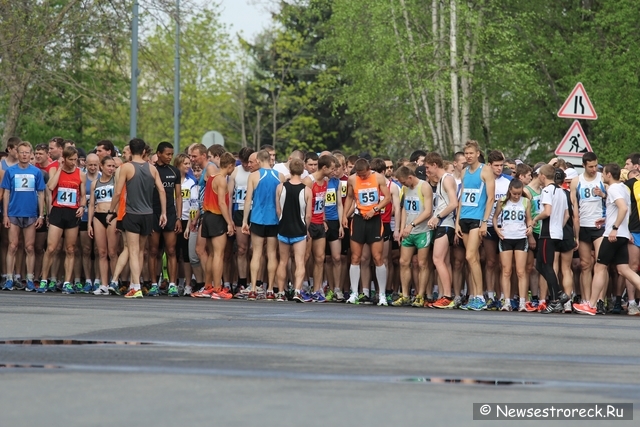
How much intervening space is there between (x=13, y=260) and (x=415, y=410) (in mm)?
14297

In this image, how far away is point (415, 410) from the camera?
25.8 ft

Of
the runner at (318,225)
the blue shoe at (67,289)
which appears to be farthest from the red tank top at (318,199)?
the blue shoe at (67,289)

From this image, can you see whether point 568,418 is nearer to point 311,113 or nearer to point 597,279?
point 597,279

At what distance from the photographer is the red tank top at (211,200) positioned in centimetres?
2050

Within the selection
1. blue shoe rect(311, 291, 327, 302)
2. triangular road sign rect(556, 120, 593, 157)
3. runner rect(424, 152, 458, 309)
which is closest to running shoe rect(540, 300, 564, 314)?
runner rect(424, 152, 458, 309)

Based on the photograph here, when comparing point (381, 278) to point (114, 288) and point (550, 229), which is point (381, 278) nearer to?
point (550, 229)

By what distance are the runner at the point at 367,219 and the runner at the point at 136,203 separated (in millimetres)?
2892

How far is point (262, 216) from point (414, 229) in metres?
2.22

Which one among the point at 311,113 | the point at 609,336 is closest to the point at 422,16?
the point at 311,113

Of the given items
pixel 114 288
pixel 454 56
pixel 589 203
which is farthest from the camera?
pixel 454 56

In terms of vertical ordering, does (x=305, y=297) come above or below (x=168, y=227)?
below

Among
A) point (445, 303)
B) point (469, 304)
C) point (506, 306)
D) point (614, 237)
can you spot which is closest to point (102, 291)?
point (445, 303)

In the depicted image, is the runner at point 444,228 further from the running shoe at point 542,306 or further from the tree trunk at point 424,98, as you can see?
the tree trunk at point 424,98

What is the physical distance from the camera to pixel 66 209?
68.2 feet
